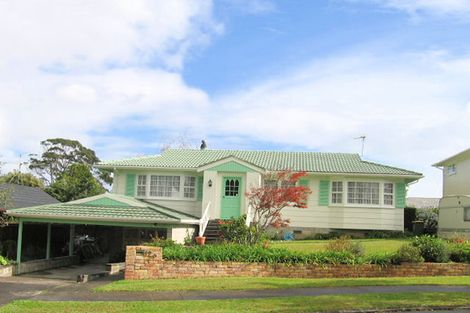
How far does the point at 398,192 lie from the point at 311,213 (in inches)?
171

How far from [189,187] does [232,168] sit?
112 inches

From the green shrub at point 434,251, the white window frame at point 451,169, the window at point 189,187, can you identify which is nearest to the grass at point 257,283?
the green shrub at point 434,251

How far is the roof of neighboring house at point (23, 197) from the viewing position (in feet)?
80.5

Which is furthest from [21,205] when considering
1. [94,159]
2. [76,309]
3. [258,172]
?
[94,159]

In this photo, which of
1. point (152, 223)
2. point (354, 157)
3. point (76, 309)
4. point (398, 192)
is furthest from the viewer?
point (354, 157)

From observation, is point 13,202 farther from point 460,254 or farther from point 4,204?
point 460,254

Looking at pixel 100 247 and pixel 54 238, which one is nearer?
pixel 54 238

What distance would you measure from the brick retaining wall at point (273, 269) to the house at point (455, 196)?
34.9 feet

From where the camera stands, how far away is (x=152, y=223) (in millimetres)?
21141

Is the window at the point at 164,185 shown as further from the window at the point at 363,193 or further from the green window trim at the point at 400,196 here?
the green window trim at the point at 400,196

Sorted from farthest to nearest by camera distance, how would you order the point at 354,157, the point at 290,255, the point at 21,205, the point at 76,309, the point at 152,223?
the point at 354,157 < the point at 21,205 < the point at 152,223 < the point at 290,255 < the point at 76,309

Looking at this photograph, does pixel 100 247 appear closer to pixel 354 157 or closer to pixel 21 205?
pixel 21 205

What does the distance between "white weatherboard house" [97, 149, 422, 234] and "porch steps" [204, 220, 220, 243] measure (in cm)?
106

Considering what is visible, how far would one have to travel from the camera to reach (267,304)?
1216cm
